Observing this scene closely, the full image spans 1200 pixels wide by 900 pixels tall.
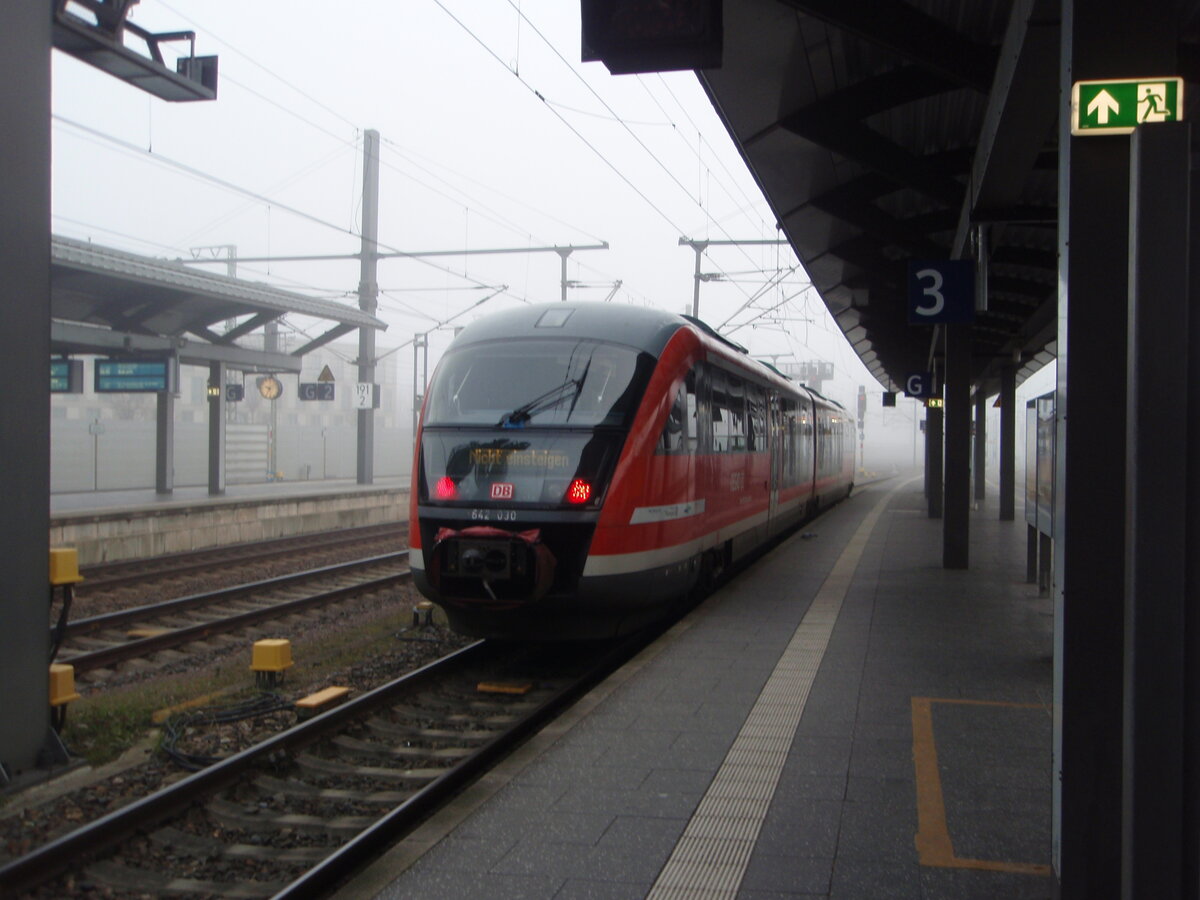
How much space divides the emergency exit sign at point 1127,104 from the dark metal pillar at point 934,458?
2007 centimetres

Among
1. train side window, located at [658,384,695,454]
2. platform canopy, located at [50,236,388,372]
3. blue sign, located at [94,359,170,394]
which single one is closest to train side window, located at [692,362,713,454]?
train side window, located at [658,384,695,454]

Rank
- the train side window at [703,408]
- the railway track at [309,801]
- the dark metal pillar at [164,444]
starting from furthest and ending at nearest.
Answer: the dark metal pillar at [164,444]
the train side window at [703,408]
the railway track at [309,801]

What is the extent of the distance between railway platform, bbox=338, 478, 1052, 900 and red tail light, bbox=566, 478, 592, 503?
126 centimetres

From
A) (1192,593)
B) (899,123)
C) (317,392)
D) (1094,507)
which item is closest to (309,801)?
(1094,507)

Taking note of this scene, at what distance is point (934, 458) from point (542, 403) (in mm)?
17425

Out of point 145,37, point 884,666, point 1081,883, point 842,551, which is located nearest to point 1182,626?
point 1081,883

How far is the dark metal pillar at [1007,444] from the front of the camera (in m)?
22.0

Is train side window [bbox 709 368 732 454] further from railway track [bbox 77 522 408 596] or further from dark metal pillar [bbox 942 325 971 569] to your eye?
railway track [bbox 77 522 408 596]

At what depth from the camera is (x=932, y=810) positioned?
14.9ft

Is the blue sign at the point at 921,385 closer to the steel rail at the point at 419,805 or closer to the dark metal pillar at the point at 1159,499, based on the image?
the steel rail at the point at 419,805

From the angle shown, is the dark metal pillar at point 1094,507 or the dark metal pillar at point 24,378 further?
the dark metal pillar at point 24,378

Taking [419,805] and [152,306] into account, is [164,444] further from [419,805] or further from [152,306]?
[419,805]

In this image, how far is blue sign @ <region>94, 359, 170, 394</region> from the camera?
813 inches

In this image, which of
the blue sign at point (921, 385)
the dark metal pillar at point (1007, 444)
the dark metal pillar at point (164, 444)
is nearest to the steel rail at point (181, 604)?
the dark metal pillar at point (164, 444)
